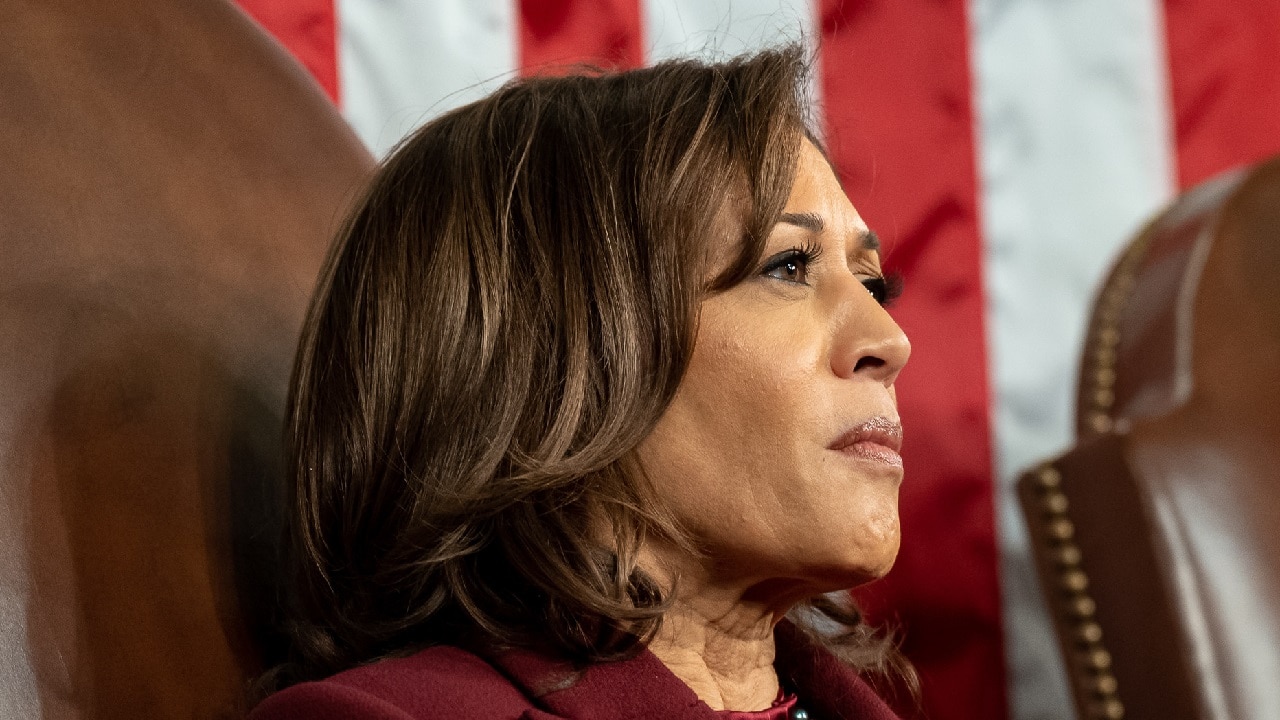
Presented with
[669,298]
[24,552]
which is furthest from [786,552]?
[24,552]

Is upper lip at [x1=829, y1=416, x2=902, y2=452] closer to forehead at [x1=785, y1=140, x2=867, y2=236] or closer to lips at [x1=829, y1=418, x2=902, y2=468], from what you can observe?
lips at [x1=829, y1=418, x2=902, y2=468]

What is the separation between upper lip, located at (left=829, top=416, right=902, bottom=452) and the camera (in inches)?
33.5

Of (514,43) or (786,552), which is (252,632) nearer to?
(786,552)

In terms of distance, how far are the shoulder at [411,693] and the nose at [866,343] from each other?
272mm

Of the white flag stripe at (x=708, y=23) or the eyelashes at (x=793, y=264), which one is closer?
the eyelashes at (x=793, y=264)

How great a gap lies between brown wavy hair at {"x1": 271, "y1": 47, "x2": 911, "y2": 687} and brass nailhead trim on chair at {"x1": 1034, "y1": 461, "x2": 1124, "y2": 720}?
0.38 metres

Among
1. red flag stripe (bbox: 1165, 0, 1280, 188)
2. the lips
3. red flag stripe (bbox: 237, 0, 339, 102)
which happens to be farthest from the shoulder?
red flag stripe (bbox: 1165, 0, 1280, 188)

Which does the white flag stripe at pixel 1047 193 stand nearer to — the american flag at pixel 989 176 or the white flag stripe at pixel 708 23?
the american flag at pixel 989 176

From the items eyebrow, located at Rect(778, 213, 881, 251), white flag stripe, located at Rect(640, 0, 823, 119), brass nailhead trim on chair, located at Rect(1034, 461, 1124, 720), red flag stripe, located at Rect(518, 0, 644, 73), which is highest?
red flag stripe, located at Rect(518, 0, 644, 73)

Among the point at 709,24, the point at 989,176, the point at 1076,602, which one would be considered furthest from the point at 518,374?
the point at 989,176

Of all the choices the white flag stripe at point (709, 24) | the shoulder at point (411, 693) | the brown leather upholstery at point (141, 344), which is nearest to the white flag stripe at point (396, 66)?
the white flag stripe at point (709, 24)

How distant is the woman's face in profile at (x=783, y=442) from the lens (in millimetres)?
834

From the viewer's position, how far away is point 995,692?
A: 150cm

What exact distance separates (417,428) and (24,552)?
22cm
